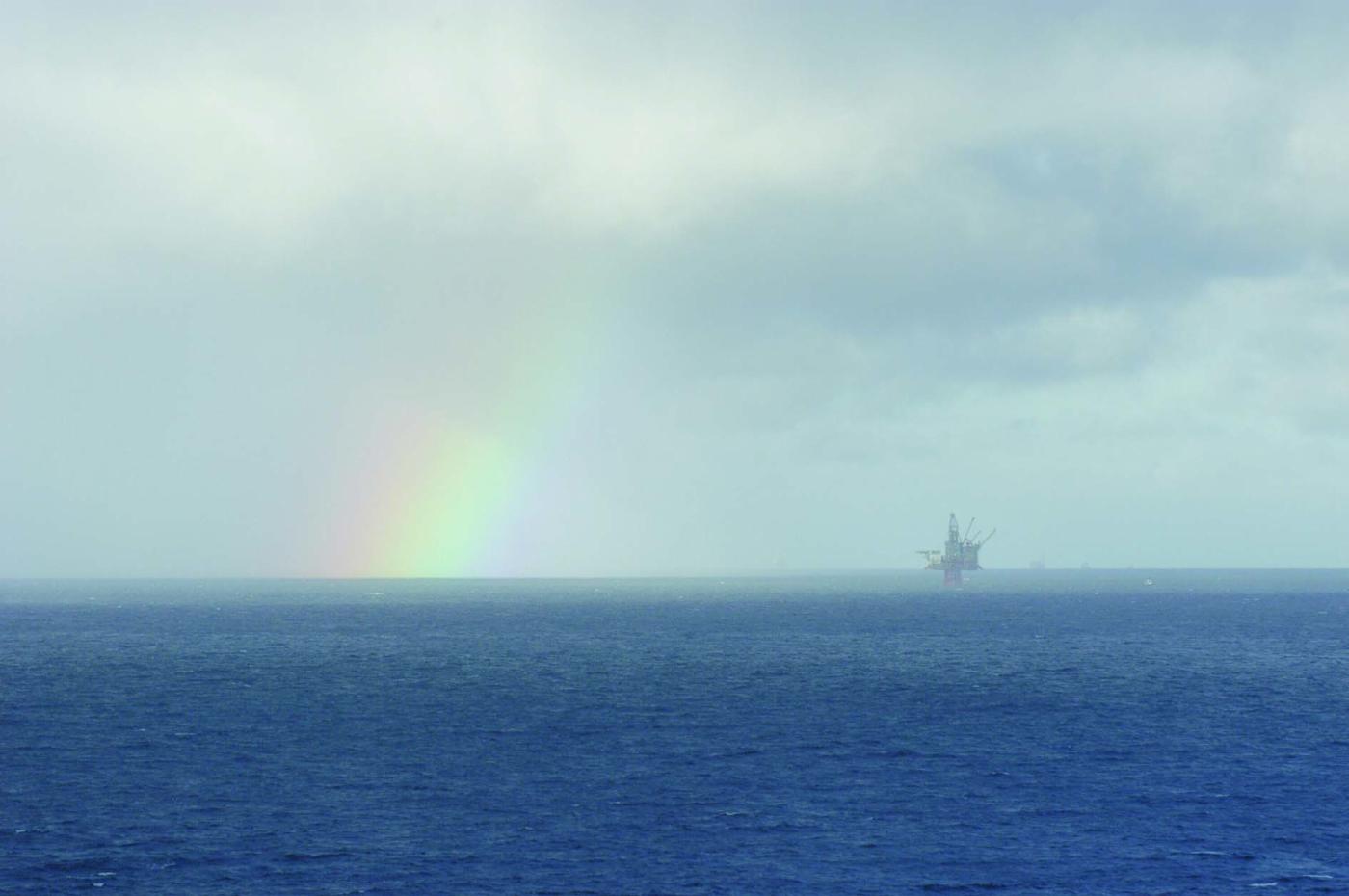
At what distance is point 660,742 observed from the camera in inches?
4294

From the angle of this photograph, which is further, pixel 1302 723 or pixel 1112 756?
pixel 1302 723

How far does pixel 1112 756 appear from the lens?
341ft

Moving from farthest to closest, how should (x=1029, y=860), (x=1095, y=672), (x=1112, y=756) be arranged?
(x=1095, y=672) < (x=1112, y=756) < (x=1029, y=860)

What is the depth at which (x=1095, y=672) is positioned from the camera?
170m

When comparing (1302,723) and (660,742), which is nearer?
(660,742)

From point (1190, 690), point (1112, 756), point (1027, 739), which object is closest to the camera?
point (1112, 756)

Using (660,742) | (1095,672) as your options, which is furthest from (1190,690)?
(660,742)

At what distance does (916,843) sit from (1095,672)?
104756 mm

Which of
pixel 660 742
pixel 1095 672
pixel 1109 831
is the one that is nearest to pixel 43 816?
pixel 660 742

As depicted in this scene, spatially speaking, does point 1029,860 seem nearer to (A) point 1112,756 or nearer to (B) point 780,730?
(A) point 1112,756

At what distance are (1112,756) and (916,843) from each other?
3631 cm

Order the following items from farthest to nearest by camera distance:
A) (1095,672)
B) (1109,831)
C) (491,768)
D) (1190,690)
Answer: (1095,672), (1190,690), (491,768), (1109,831)

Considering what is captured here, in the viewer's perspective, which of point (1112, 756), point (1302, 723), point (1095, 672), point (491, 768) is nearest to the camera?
point (491, 768)

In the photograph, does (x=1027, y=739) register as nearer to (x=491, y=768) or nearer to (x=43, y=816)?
(x=491, y=768)
